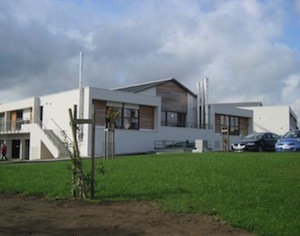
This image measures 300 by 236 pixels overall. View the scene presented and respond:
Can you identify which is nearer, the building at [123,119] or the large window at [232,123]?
the building at [123,119]

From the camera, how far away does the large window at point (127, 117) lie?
39.4m

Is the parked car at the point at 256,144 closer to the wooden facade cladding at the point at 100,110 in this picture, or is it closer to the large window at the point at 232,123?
the wooden facade cladding at the point at 100,110

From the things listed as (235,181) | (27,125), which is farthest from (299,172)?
(27,125)

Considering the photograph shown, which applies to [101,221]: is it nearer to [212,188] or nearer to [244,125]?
[212,188]

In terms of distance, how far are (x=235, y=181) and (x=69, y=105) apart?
29859mm

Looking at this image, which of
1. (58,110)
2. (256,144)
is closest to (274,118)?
(58,110)

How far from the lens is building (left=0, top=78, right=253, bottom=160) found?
37562 mm

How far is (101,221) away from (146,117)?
1346 inches

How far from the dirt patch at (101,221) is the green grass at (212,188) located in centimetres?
44

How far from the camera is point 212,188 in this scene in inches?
408

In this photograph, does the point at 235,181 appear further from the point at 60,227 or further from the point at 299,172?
the point at 60,227

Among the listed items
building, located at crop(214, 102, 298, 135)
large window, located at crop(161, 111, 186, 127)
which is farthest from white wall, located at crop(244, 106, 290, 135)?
large window, located at crop(161, 111, 186, 127)

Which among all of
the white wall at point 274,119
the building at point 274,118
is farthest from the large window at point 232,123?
the building at point 274,118

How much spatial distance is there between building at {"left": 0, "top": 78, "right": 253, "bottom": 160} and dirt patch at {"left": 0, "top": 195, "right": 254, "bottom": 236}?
955 inches
